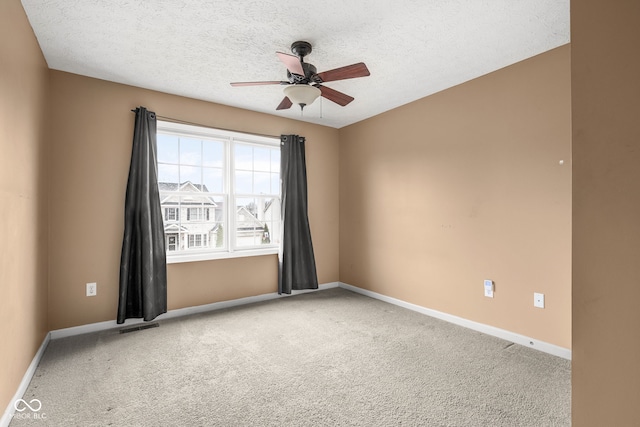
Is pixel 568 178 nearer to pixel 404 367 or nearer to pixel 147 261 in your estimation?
pixel 404 367

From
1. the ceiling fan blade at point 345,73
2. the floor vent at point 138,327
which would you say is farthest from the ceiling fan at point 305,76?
the floor vent at point 138,327

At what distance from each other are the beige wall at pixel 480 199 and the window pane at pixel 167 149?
2556 millimetres

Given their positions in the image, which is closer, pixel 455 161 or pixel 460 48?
pixel 460 48

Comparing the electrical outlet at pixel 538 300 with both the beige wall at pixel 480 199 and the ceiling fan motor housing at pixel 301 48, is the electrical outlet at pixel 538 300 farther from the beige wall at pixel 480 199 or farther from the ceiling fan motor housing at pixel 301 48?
the ceiling fan motor housing at pixel 301 48

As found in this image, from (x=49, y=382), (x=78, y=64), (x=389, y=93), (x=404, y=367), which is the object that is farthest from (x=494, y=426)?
(x=78, y=64)

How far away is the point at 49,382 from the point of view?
2240 millimetres

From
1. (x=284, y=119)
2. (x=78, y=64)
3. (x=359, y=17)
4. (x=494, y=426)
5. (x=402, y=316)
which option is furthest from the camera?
(x=284, y=119)

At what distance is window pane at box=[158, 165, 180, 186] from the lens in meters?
3.66

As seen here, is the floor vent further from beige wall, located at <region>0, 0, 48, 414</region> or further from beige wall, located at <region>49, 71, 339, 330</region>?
beige wall, located at <region>0, 0, 48, 414</region>

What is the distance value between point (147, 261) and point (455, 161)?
350 cm

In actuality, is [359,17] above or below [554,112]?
above

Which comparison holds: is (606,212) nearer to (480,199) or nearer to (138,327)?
(480,199)

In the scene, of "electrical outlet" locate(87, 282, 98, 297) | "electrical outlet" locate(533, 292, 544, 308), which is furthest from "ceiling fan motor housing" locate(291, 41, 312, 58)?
"electrical outlet" locate(87, 282, 98, 297)

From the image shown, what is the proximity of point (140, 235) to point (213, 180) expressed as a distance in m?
1.10
